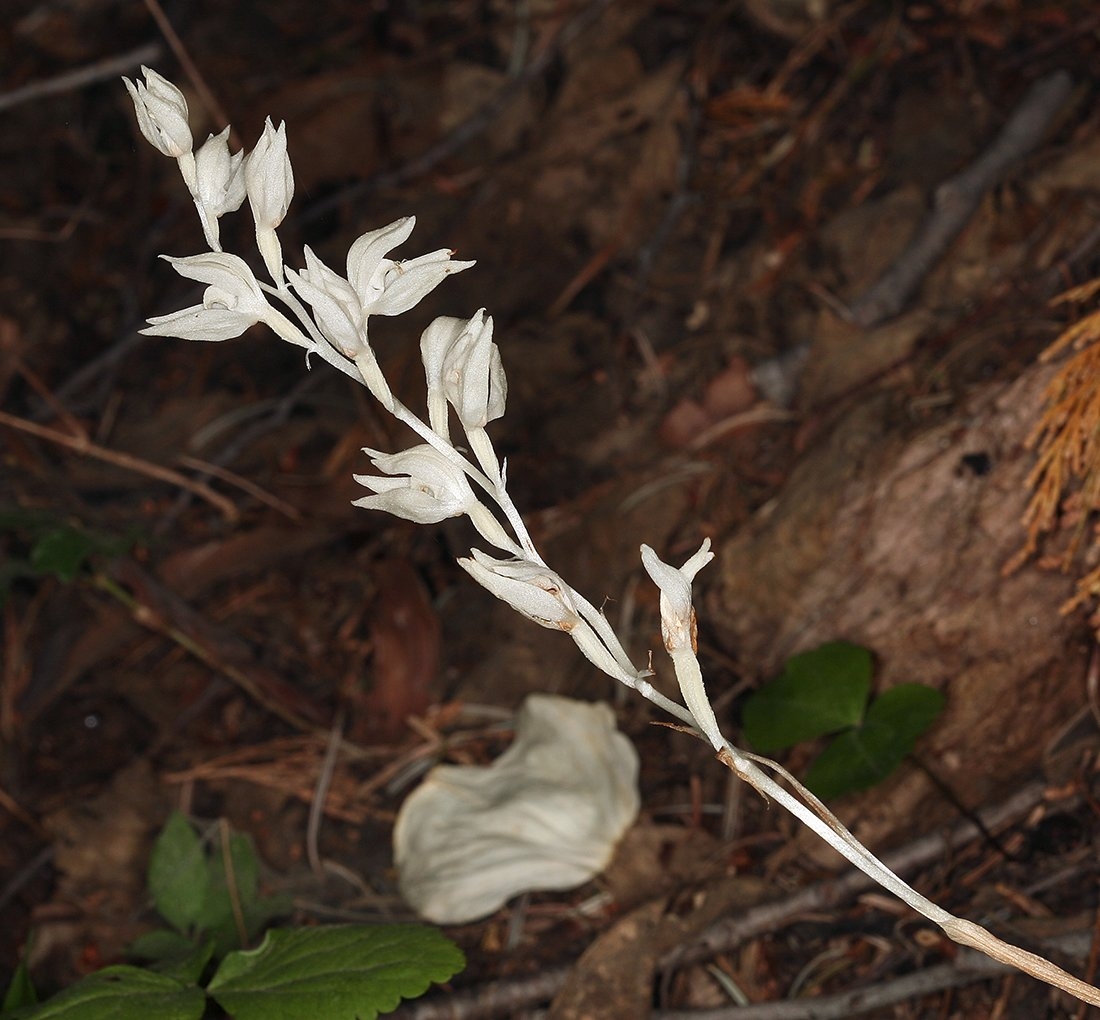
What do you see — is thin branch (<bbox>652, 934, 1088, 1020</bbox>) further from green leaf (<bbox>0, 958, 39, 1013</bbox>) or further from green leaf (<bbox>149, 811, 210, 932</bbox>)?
green leaf (<bbox>0, 958, 39, 1013</bbox>)

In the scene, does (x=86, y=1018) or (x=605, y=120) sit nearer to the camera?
(x=86, y=1018)

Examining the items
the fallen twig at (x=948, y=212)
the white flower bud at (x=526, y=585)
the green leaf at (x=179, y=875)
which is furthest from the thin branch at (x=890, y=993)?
the fallen twig at (x=948, y=212)

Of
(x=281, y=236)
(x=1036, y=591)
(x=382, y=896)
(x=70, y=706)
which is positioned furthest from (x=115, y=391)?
(x=1036, y=591)

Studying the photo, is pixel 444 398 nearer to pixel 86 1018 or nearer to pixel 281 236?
pixel 86 1018

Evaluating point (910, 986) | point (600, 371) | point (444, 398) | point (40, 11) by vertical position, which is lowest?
point (910, 986)

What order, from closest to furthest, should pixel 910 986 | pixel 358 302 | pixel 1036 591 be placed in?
pixel 358 302, pixel 910 986, pixel 1036 591

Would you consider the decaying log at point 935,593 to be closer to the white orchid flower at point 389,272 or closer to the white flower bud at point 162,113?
the white orchid flower at point 389,272

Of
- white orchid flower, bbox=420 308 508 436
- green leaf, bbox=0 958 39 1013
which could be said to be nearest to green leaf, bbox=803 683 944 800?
white orchid flower, bbox=420 308 508 436
